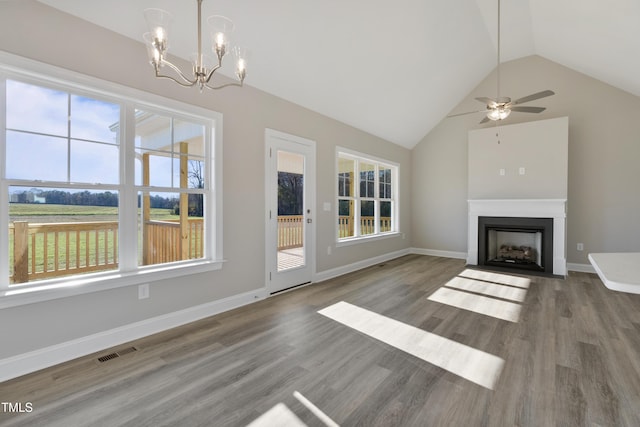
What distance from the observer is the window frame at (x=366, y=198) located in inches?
202

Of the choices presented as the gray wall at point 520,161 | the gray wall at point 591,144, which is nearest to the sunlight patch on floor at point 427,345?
the gray wall at point 520,161

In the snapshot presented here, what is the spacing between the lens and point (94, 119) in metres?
2.49

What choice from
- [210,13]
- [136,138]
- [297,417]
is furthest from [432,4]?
[297,417]

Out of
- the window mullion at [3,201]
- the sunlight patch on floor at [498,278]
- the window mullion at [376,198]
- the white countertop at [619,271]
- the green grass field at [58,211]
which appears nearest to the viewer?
the white countertop at [619,271]

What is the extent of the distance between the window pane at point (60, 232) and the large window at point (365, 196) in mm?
3362

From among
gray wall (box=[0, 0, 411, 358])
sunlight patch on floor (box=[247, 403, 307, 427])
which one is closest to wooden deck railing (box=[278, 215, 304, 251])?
gray wall (box=[0, 0, 411, 358])

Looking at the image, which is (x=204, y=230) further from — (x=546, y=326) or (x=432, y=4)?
(x=432, y=4)

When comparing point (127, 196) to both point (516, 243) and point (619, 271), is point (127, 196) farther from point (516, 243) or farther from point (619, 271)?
point (516, 243)

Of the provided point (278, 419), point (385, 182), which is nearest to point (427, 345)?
point (278, 419)

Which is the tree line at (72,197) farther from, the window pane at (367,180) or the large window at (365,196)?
the window pane at (367,180)

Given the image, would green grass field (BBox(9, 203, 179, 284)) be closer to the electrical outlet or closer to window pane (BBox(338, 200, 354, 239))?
the electrical outlet

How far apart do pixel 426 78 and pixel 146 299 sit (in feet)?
17.4

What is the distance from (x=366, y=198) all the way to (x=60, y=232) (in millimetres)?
4703

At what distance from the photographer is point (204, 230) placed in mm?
3273
